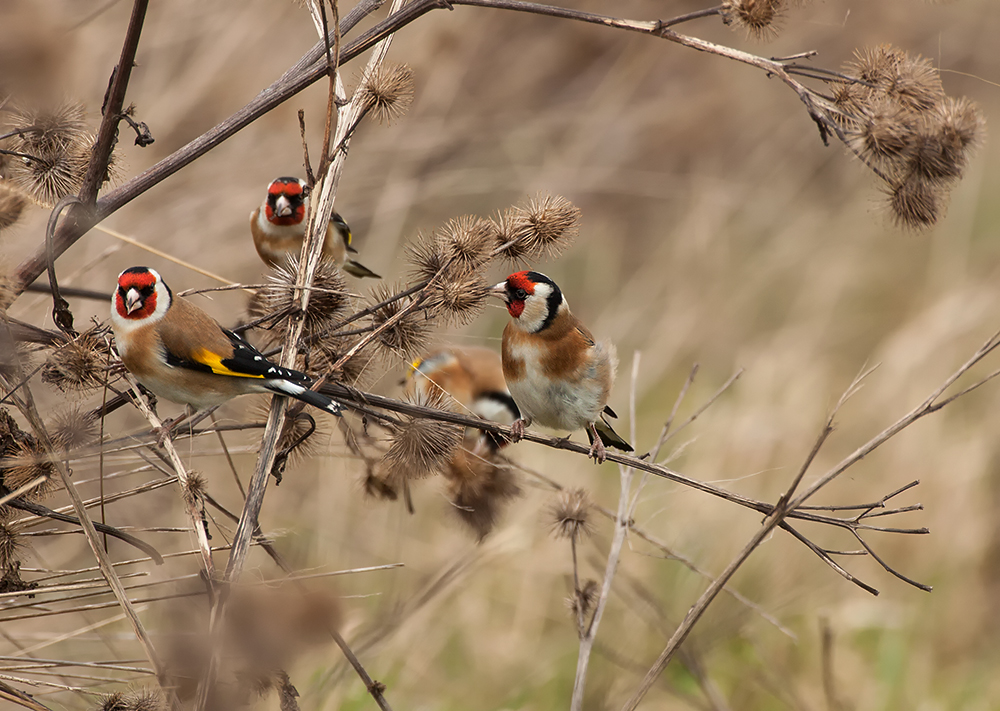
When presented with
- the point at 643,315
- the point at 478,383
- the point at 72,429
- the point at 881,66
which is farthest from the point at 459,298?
the point at 643,315

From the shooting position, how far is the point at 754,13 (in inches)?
94.3

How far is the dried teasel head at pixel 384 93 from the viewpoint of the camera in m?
2.49

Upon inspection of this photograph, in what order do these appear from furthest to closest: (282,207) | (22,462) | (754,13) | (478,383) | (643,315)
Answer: (643,315) < (478,383) < (282,207) < (754,13) < (22,462)

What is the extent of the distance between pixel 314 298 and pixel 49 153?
85cm

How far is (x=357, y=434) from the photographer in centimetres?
288

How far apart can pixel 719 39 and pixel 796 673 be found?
5.61m

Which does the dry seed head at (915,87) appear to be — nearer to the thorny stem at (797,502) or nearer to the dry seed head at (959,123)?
the dry seed head at (959,123)

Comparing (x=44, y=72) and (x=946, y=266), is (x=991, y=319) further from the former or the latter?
(x=44, y=72)

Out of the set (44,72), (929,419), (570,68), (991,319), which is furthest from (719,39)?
(44,72)

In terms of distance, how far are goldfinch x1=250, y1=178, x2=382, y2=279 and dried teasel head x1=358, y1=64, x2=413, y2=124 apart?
1.40 metres

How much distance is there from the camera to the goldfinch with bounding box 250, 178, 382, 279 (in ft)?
13.1

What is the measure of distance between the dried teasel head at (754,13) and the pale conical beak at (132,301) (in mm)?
1942

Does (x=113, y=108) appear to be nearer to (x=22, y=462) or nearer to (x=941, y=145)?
(x=22, y=462)

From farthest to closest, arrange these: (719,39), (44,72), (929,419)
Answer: (719,39) < (929,419) < (44,72)
